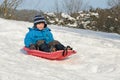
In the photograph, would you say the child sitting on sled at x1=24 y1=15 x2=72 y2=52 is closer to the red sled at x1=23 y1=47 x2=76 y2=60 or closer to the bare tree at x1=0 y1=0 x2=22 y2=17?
the red sled at x1=23 y1=47 x2=76 y2=60

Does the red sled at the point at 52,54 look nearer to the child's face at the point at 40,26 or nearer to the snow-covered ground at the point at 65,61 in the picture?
the snow-covered ground at the point at 65,61

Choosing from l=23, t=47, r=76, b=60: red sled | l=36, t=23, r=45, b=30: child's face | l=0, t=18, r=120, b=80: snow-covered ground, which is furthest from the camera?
l=36, t=23, r=45, b=30: child's face

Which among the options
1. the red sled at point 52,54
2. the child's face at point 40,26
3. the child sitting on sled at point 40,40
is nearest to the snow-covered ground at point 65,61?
the red sled at point 52,54

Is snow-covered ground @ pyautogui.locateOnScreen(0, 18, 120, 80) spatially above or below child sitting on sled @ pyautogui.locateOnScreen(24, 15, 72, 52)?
below

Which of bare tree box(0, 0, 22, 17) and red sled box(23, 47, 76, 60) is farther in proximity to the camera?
bare tree box(0, 0, 22, 17)

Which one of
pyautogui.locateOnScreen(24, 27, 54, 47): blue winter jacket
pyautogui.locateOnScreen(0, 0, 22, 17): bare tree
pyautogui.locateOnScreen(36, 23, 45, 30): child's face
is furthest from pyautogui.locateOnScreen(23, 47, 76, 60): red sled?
pyautogui.locateOnScreen(0, 0, 22, 17): bare tree

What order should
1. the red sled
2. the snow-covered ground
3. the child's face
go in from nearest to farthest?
the snow-covered ground → the red sled → the child's face

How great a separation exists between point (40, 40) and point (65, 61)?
0.78 meters

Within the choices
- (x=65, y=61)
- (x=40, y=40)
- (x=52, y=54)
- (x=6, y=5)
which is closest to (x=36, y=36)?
(x=40, y=40)

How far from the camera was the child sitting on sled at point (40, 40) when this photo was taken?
817 cm

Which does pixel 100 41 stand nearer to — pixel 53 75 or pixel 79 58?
pixel 79 58

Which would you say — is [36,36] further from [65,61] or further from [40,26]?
[65,61]

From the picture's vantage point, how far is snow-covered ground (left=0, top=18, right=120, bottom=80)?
21.2 feet

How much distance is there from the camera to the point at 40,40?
27.5ft
